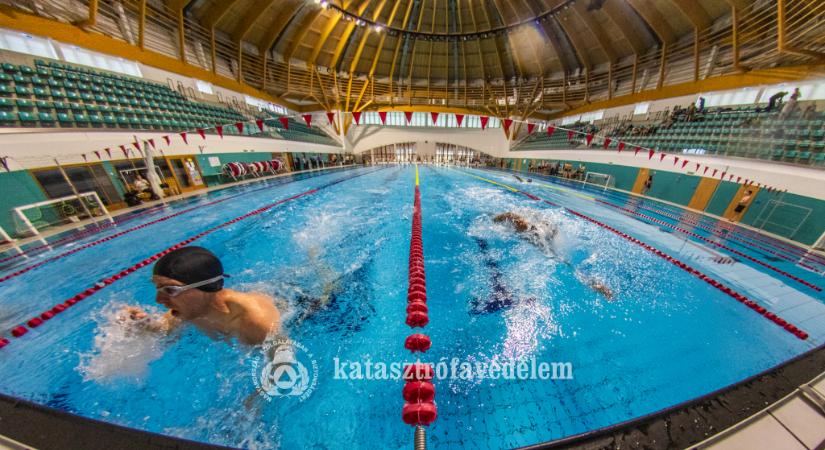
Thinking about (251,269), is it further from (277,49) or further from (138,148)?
(277,49)

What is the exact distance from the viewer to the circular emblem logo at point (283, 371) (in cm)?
198

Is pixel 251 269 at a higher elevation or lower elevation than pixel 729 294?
higher

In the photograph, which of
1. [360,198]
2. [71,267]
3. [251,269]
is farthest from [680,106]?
[71,267]

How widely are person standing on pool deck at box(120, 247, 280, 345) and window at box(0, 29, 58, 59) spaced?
11.6 meters

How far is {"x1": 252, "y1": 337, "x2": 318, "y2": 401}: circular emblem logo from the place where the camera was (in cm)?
198

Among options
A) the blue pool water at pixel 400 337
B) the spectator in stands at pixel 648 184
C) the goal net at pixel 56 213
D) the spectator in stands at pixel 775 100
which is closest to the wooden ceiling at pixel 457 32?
the spectator in stands at pixel 775 100

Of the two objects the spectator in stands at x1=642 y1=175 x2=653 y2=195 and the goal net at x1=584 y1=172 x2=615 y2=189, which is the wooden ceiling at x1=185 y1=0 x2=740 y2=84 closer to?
the spectator in stands at x1=642 y1=175 x2=653 y2=195

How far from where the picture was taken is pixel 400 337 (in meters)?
2.56

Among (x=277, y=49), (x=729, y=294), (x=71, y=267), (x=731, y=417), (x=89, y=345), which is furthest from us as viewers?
(x=277, y=49)

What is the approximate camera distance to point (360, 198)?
8656 mm

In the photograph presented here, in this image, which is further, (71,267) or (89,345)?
(71,267)

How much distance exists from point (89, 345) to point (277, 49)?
65.9ft

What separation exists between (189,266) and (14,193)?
25.6ft

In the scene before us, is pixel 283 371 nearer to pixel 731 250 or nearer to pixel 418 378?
pixel 418 378
